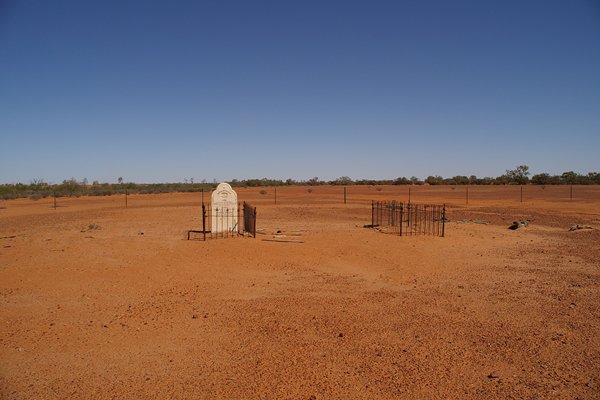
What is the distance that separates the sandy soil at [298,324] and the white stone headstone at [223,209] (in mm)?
3244

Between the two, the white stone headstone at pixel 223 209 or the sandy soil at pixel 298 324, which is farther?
the white stone headstone at pixel 223 209

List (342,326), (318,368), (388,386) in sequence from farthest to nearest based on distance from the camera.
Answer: (342,326) < (318,368) < (388,386)

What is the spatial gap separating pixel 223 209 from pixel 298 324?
11.2 metres

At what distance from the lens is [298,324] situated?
727 centimetres

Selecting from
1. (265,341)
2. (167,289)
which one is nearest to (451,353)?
(265,341)

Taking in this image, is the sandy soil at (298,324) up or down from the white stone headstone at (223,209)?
down

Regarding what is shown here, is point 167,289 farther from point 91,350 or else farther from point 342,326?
point 342,326

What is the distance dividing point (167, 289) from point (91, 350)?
3.35m

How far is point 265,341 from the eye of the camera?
6539mm

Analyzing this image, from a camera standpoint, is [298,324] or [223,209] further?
[223,209]

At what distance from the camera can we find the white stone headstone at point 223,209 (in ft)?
58.1

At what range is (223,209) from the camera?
58.4 feet

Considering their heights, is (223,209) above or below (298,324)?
A: above

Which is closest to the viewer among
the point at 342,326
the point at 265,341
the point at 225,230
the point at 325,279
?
the point at 265,341
